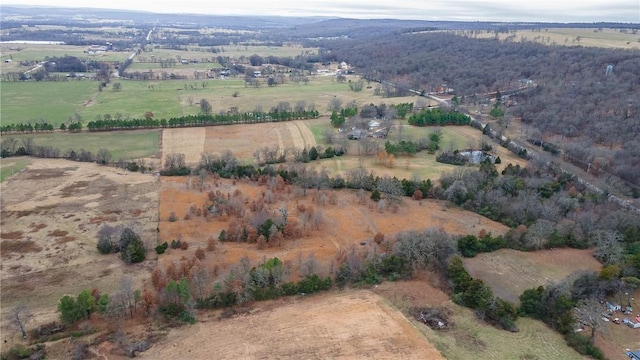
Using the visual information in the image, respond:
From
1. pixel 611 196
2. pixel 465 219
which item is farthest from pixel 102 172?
pixel 611 196

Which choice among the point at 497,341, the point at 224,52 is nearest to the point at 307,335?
the point at 497,341

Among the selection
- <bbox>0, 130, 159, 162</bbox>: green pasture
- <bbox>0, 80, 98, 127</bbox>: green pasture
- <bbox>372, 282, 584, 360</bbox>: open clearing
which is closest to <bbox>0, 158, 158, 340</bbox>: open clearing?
<bbox>0, 130, 159, 162</bbox>: green pasture

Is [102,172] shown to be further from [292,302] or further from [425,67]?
[425,67]

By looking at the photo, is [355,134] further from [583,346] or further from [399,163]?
[583,346]

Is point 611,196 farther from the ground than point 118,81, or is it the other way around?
point 118,81

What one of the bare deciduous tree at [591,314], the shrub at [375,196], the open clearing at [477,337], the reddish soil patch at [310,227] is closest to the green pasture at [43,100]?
the reddish soil patch at [310,227]

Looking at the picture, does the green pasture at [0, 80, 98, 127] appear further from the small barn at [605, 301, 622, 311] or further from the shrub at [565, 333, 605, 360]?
the small barn at [605, 301, 622, 311]
